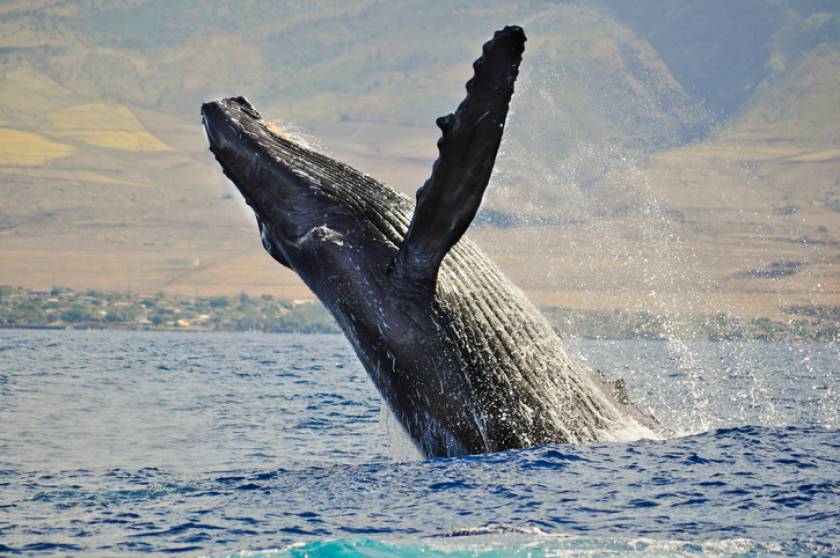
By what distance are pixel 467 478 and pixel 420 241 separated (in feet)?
5.16

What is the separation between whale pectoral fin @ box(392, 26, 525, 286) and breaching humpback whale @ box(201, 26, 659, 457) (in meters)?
0.01

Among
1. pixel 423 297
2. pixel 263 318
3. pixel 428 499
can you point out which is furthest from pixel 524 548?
pixel 263 318

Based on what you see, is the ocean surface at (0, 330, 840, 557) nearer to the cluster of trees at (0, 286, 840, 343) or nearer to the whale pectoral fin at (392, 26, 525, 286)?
the whale pectoral fin at (392, 26, 525, 286)

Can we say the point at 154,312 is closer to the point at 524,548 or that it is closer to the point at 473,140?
the point at 473,140

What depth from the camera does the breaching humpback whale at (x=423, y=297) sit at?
21.2 feet

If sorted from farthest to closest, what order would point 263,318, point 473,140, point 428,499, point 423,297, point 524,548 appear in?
point 263,318 < point 428,499 < point 423,297 < point 473,140 < point 524,548

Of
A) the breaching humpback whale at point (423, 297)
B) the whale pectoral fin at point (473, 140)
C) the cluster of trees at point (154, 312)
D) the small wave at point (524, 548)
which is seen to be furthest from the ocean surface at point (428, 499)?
the cluster of trees at point (154, 312)

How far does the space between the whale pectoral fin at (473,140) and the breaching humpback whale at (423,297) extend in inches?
0.4

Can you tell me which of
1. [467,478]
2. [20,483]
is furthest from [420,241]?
[20,483]

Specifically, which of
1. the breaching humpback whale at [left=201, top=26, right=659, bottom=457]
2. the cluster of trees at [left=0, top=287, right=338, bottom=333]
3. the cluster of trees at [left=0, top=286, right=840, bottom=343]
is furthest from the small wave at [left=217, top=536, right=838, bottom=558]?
the cluster of trees at [left=0, top=287, right=338, bottom=333]

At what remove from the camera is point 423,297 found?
659 centimetres

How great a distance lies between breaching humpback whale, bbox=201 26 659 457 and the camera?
6.47 metres

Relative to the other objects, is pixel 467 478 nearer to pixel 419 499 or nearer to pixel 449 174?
pixel 419 499

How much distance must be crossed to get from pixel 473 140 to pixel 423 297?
108 cm
